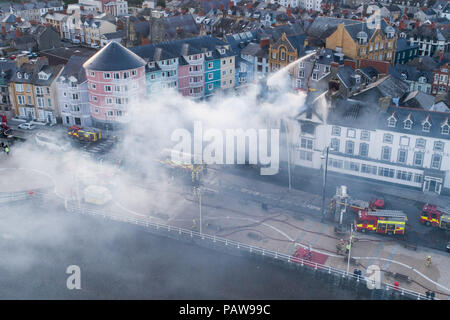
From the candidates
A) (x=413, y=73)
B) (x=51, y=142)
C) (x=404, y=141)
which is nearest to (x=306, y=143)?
(x=404, y=141)

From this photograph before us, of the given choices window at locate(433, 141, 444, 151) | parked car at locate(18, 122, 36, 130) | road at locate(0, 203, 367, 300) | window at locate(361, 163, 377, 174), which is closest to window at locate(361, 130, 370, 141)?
window at locate(361, 163, 377, 174)

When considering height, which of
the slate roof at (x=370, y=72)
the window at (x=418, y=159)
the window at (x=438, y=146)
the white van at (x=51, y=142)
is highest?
the slate roof at (x=370, y=72)

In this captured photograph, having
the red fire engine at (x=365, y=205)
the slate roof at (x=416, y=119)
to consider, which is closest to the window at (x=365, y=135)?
the slate roof at (x=416, y=119)

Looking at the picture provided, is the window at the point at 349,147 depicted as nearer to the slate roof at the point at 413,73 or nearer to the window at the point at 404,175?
the window at the point at 404,175

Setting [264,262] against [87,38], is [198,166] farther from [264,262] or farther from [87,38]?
[87,38]

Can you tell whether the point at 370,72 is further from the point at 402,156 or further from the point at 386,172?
the point at 386,172

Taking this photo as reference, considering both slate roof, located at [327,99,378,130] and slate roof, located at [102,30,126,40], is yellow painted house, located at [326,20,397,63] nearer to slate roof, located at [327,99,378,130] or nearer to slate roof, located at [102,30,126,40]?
slate roof, located at [327,99,378,130]
